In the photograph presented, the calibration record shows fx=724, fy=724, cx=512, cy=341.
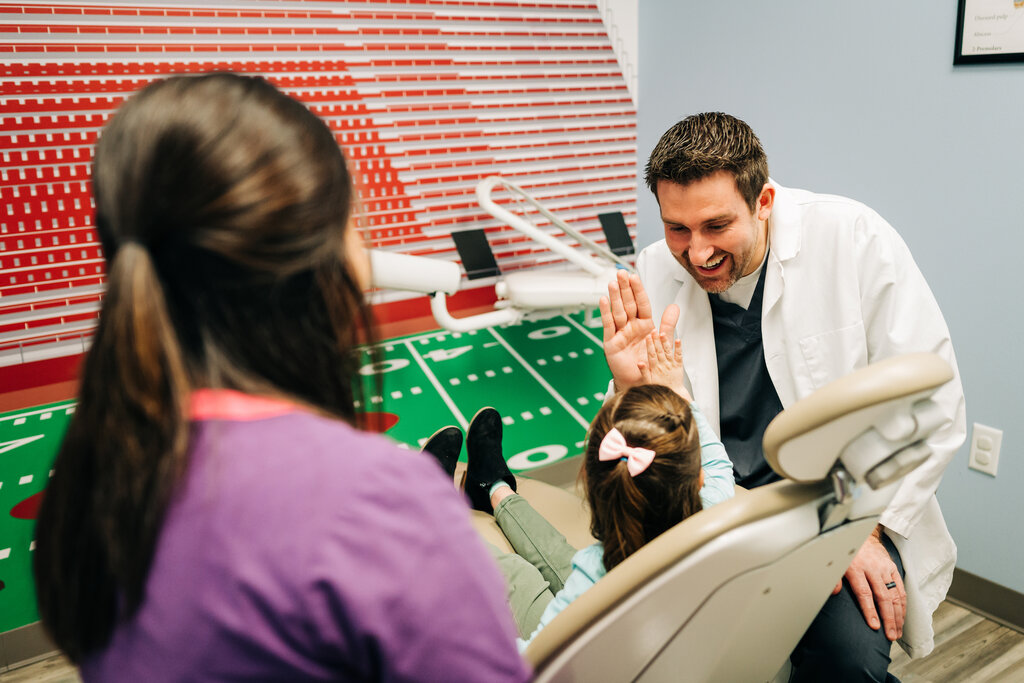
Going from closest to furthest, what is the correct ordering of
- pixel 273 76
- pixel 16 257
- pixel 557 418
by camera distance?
pixel 16 257 → pixel 273 76 → pixel 557 418

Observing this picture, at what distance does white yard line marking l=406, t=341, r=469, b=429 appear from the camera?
2.59 metres

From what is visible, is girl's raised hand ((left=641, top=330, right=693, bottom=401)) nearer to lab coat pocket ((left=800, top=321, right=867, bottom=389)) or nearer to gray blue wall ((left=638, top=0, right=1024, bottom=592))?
lab coat pocket ((left=800, top=321, right=867, bottom=389))

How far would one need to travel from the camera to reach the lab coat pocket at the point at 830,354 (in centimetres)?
157

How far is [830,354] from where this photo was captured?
5.27 feet

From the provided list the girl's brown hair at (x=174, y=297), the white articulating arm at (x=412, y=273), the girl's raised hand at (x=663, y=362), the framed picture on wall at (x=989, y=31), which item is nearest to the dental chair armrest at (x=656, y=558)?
the girl's brown hair at (x=174, y=297)

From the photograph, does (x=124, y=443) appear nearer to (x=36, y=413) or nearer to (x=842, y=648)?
(x=842, y=648)

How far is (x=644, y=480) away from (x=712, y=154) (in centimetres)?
74

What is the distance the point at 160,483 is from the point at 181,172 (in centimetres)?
24

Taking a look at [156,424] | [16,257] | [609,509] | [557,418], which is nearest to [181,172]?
[156,424]

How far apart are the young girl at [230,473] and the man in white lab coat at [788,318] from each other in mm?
1103

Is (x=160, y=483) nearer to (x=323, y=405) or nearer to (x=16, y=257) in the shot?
(x=323, y=405)

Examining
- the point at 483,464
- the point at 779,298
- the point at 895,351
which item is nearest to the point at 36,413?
the point at 483,464

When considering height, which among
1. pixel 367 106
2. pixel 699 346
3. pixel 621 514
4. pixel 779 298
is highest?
pixel 367 106

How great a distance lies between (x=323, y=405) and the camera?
659 mm
